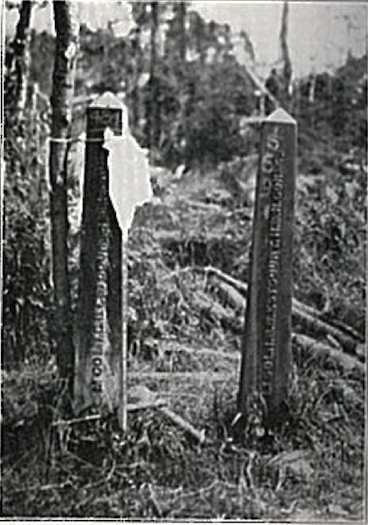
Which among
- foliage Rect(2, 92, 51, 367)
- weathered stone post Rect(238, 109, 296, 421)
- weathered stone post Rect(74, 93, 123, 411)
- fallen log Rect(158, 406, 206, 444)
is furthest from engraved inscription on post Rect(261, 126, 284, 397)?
foliage Rect(2, 92, 51, 367)

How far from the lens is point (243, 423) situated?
7.16 feet

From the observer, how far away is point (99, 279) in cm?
218

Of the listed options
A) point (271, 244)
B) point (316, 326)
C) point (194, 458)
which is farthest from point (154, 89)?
point (194, 458)

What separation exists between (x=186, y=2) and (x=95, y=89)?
0.84 feet

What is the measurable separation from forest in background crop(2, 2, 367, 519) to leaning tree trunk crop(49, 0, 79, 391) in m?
0.01

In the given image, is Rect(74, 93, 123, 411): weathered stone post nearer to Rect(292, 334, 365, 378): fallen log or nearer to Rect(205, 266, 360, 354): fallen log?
Rect(205, 266, 360, 354): fallen log

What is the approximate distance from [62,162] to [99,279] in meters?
0.25

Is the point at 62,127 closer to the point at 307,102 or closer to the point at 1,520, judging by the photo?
the point at 307,102

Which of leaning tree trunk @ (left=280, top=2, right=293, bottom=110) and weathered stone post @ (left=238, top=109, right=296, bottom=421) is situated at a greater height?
leaning tree trunk @ (left=280, top=2, right=293, bottom=110)

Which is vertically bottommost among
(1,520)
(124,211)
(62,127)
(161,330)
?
(1,520)

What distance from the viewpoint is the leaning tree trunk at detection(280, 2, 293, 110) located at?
7.11 feet

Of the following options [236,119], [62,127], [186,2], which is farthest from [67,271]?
[186,2]

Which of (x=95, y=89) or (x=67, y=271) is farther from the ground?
(x=95, y=89)

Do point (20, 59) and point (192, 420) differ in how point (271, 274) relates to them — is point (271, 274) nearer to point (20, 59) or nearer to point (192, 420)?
point (192, 420)
